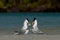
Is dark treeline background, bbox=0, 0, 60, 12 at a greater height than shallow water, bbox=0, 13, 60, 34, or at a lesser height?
greater

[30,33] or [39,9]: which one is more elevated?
[39,9]

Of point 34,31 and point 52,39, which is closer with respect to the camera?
point 52,39

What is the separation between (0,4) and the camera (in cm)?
7325

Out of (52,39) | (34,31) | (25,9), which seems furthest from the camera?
(25,9)

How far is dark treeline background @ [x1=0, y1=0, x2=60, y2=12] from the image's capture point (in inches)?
2796

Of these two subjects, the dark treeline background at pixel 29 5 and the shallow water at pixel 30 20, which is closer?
the shallow water at pixel 30 20

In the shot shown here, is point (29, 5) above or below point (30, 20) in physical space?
above

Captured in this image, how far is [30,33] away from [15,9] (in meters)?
51.3

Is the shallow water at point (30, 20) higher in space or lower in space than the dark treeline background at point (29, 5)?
lower

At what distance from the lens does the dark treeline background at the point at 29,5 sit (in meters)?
71.0

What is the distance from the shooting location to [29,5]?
7431cm

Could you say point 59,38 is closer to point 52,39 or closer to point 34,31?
point 52,39

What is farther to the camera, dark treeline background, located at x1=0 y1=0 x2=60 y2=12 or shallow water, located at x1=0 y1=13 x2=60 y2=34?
dark treeline background, located at x1=0 y1=0 x2=60 y2=12

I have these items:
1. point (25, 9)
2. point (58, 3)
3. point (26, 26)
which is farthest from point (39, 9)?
point (26, 26)
